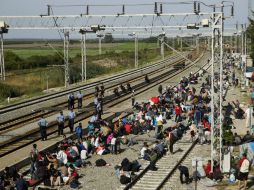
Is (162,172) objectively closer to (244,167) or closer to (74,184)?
(74,184)

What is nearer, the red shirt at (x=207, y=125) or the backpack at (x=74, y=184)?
the backpack at (x=74, y=184)

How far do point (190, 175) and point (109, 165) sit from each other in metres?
3.68

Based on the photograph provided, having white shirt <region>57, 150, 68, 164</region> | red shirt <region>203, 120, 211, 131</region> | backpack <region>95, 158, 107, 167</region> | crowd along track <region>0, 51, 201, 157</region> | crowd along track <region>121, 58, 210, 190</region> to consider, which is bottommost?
crowd along track <region>121, 58, 210, 190</region>

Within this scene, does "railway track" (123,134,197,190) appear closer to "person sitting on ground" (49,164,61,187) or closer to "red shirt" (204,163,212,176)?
"red shirt" (204,163,212,176)

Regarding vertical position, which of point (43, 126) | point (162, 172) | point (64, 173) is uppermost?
point (43, 126)

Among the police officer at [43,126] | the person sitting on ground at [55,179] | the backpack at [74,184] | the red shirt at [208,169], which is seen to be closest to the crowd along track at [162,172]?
the red shirt at [208,169]

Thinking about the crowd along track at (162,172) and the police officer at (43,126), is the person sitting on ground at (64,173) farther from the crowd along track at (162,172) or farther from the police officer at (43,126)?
the police officer at (43,126)

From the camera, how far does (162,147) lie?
24.3m

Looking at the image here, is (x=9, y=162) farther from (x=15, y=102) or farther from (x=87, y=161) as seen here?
(x=15, y=102)

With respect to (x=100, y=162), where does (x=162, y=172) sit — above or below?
below

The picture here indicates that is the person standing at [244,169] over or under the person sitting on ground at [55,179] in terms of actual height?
over

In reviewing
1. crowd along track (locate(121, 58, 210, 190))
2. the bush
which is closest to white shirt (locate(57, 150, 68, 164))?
crowd along track (locate(121, 58, 210, 190))

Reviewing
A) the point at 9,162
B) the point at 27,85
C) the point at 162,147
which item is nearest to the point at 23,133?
the point at 9,162

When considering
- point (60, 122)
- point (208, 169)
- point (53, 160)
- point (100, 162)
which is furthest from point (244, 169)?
point (60, 122)
